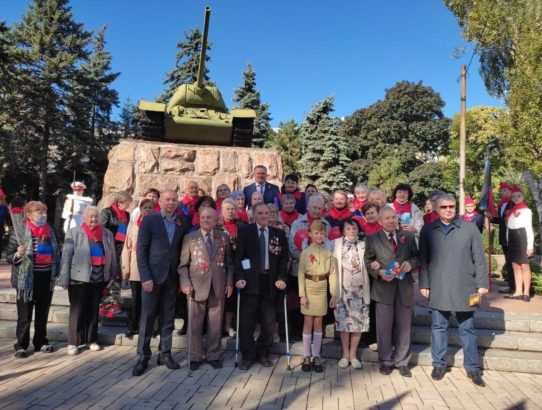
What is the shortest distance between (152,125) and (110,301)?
502cm

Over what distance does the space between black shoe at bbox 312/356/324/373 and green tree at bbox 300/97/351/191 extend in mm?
21646

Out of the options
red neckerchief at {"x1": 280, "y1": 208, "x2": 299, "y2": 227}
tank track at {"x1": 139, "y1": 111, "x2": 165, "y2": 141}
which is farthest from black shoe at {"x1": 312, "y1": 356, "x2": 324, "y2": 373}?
tank track at {"x1": 139, "y1": 111, "x2": 165, "y2": 141}

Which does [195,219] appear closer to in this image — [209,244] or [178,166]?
[209,244]

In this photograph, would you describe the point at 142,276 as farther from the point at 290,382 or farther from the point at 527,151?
the point at 527,151

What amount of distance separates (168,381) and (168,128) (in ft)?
21.6

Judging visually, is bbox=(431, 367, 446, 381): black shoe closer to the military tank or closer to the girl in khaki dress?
the girl in khaki dress

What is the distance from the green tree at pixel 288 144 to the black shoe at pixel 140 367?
2588 cm

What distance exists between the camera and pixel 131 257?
17.4 feet

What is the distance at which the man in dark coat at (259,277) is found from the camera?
15.7 feet

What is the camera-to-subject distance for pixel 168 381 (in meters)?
4.28

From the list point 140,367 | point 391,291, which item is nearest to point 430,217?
point 391,291

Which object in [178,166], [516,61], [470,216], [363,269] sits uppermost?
[516,61]

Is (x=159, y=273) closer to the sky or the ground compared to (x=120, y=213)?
closer to the ground

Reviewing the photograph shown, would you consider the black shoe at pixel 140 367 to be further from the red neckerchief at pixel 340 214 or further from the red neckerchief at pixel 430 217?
the red neckerchief at pixel 430 217
